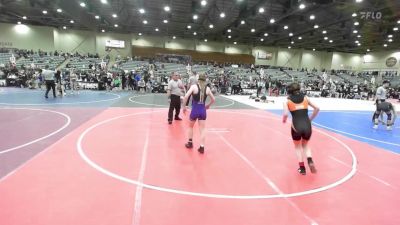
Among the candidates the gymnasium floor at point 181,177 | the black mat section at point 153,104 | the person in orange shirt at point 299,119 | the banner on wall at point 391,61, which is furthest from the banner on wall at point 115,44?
the banner on wall at point 391,61

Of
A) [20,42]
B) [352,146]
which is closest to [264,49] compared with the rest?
[20,42]

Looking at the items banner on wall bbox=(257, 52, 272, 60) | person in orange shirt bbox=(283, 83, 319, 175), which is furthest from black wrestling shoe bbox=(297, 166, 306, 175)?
banner on wall bbox=(257, 52, 272, 60)

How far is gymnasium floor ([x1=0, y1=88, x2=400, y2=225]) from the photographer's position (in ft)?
11.1

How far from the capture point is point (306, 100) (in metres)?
4.96

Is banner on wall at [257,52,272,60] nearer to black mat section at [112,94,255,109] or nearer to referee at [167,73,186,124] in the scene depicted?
black mat section at [112,94,255,109]

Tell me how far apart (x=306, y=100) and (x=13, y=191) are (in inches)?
191

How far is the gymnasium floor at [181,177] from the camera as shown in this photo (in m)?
3.40

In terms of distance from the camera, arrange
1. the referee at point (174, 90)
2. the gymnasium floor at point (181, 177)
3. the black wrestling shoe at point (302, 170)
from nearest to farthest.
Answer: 1. the gymnasium floor at point (181, 177)
2. the black wrestling shoe at point (302, 170)
3. the referee at point (174, 90)

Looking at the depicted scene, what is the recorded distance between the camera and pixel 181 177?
454cm

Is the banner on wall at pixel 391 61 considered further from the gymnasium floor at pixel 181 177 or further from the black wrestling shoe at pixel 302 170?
the black wrestling shoe at pixel 302 170

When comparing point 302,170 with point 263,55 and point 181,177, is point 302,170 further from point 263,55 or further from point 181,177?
point 263,55

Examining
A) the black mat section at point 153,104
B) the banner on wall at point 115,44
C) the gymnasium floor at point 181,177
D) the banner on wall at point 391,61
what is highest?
the banner on wall at point 115,44

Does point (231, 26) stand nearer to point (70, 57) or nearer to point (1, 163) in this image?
point (70, 57)

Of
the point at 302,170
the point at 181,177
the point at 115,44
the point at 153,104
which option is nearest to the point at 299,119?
the point at 302,170
